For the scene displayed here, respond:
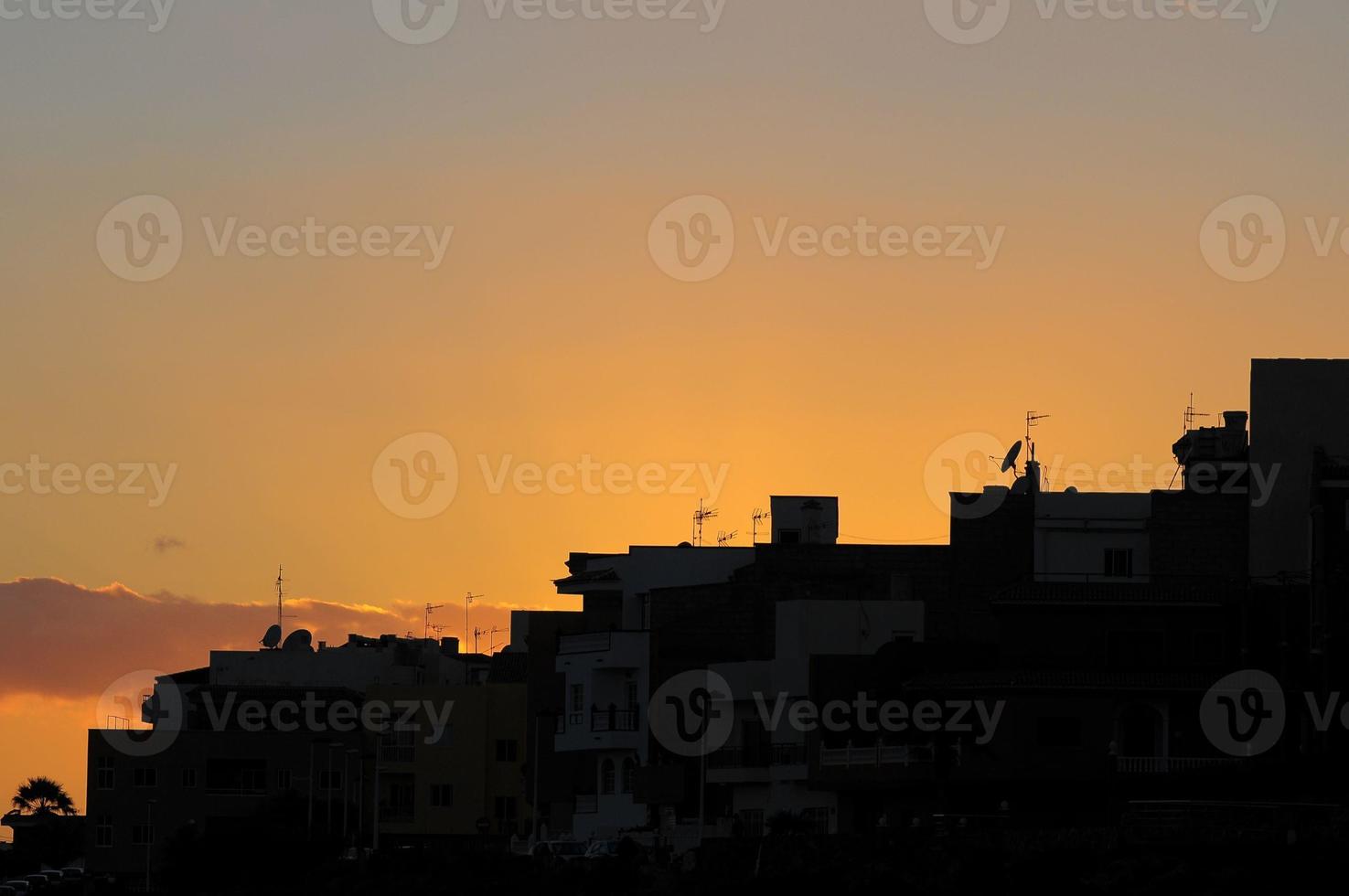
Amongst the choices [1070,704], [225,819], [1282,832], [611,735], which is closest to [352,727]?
[225,819]

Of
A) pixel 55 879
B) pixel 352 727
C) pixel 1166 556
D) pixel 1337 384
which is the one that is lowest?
pixel 55 879

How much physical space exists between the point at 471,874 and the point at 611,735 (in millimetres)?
10422

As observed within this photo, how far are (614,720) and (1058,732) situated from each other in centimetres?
2820

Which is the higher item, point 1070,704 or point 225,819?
point 1070,704

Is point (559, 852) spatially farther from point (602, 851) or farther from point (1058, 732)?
point (1058, 732)

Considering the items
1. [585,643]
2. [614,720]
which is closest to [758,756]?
[614,720]

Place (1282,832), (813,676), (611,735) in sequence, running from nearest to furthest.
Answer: (1282,832), (813,676), (611,735)

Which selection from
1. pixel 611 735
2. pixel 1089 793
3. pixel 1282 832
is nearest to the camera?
pixel 1282 832

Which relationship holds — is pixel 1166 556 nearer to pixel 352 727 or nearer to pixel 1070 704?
pixel 1070 704

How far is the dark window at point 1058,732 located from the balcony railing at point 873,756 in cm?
379

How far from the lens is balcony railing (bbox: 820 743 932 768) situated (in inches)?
3125

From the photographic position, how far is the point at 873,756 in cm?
8156

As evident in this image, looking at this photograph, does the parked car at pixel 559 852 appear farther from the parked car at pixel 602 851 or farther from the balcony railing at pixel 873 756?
the balcony railing at pixel 873 756

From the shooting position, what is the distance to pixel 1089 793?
76.2 metres
